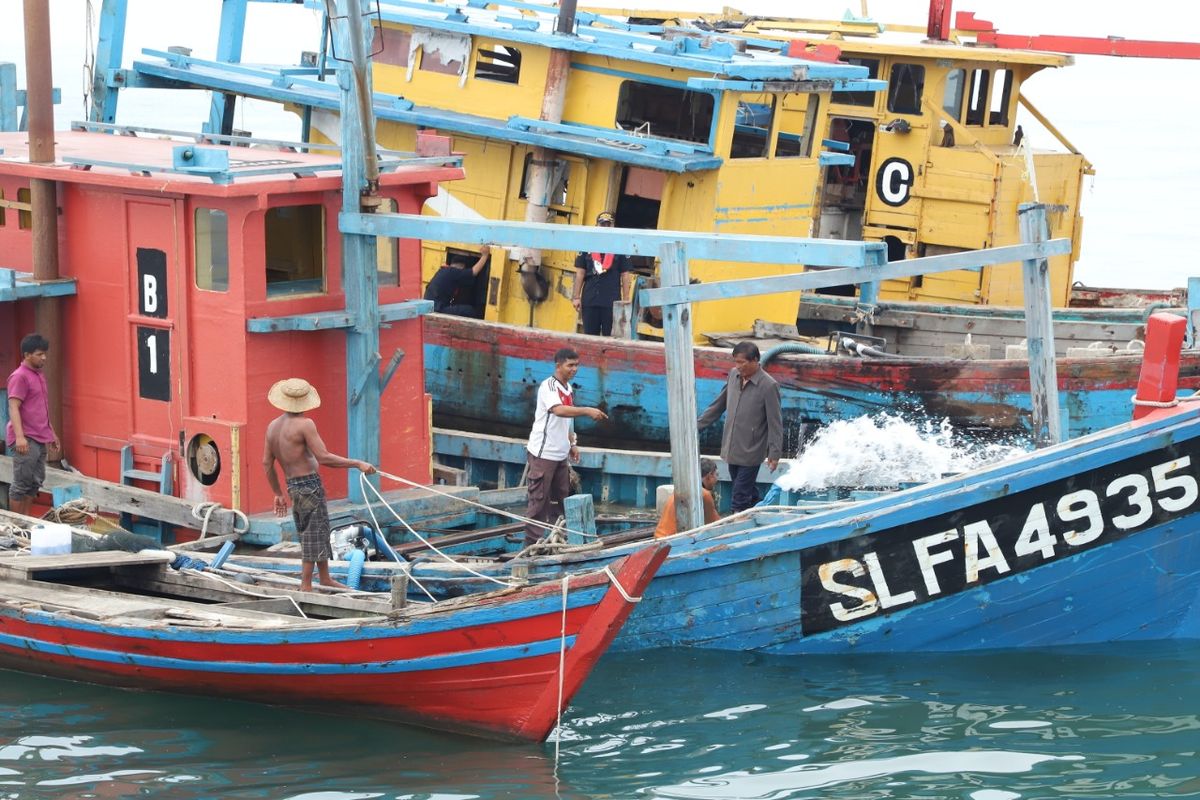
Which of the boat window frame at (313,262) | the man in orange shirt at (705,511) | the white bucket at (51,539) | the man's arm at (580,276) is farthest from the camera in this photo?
the man's arm at (580,276)

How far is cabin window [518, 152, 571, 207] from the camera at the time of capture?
52.6ft

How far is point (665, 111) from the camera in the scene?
16391mm

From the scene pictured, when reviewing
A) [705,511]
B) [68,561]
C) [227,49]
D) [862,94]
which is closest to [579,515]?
[705,511]

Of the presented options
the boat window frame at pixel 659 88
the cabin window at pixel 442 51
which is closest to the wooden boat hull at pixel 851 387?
the boat window frame at pixel 659 88

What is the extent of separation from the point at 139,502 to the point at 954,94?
10930 millimetres

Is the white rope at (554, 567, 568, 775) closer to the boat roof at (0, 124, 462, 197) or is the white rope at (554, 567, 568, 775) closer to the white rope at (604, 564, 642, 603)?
the white rope at (604, 564, 642, 603)

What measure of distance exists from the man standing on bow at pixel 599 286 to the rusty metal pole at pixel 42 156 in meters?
5.00

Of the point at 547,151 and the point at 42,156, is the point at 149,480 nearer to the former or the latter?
the point at 42,156

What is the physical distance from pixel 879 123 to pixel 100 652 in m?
11.6

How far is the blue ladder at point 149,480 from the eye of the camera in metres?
11.9

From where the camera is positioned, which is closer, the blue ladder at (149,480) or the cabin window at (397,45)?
the blue ladder at (149,480)

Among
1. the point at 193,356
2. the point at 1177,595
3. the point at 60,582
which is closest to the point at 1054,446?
the point at 1177,595

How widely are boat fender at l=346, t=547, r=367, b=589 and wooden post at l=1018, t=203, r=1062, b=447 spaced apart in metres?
4.60

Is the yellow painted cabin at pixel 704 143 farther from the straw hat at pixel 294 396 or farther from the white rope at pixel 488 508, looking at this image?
the straw hat at pixel 294 396
